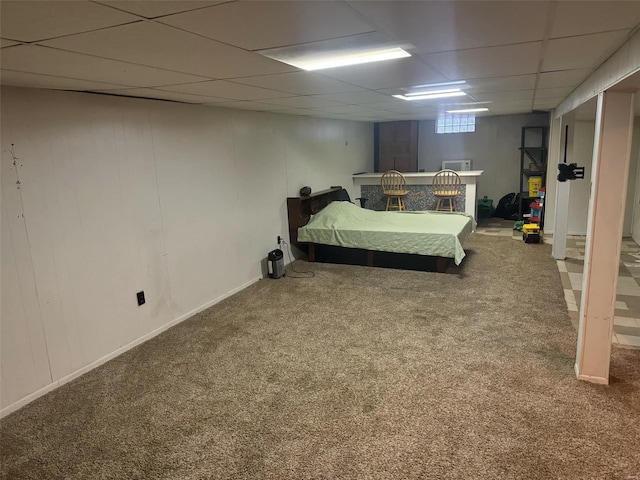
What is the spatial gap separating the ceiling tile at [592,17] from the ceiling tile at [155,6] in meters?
1.20

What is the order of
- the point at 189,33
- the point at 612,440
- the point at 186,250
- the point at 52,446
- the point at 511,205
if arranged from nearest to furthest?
the point at 189,33
the point at 612,440
the point at 52,446
the point at 186,250
the point at 511,205

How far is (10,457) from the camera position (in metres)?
2.12

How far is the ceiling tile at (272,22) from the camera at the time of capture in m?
1.29

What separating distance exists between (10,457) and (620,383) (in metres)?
3.57

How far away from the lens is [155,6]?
1219mm

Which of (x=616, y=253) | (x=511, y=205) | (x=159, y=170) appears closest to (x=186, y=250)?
(x=159, y=170)

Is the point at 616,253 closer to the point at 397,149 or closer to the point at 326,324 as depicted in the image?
the point at 326,324

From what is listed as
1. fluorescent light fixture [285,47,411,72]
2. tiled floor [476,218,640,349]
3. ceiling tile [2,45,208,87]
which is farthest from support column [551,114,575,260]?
ceiling tile [2,45,208,87]

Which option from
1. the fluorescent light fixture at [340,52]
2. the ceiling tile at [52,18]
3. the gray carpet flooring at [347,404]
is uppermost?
the fluorescent light fixture at [340,52]

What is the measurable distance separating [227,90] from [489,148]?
686 centimetres

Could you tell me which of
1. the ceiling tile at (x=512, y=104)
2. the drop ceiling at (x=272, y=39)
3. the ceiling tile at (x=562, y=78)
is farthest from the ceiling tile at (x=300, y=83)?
the ceiling tile at (x=512, y=104)

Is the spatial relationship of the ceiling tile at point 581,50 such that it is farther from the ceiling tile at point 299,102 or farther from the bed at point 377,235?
the bed at point 377,235

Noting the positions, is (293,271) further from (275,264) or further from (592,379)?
(592,379)

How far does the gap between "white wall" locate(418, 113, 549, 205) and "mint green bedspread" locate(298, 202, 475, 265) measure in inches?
117
